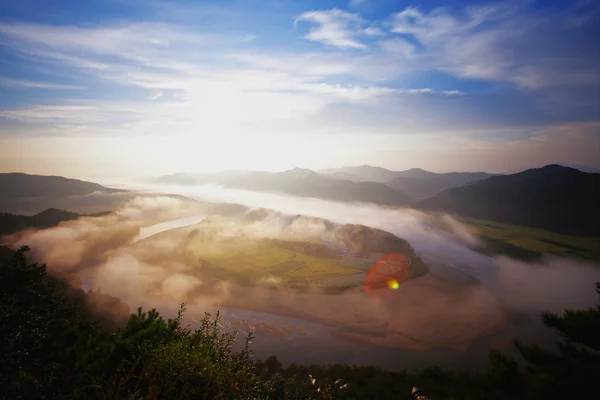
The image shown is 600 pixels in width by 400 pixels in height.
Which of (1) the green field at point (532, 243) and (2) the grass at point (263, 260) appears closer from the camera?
(2) the grass at point (263, 260)

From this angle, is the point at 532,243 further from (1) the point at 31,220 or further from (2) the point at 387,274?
(1) the point at 31,220

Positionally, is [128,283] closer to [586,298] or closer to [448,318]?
[448,318]

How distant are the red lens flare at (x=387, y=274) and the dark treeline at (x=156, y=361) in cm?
3866

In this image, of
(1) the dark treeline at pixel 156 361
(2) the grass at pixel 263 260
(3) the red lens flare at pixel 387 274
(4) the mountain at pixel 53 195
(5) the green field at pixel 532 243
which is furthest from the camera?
(4) the mountain at pixel 53 195

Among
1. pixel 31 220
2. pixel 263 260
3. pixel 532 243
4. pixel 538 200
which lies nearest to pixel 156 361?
pixel 263 260

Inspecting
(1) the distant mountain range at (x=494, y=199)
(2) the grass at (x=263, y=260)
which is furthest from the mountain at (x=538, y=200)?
(2) the grass at (x=263, y=260)

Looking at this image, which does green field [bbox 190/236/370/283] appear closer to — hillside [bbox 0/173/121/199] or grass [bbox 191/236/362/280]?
grass [bbox 191/236/362/280]

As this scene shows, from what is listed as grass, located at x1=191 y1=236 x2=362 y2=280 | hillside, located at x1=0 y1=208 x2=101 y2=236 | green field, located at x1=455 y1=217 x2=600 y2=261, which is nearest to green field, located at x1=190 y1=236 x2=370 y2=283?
grass, located at x1=191 y1=236 x2=362 y2=280

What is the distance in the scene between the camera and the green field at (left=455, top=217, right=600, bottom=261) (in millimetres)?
87688

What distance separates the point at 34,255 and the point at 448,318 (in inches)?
3712

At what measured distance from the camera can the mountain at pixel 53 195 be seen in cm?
14262

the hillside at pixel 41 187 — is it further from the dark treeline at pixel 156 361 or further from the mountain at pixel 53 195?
the dark treeline at pixel 156 361

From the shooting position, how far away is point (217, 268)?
7681 centimetres

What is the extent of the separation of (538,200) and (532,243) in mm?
40202
